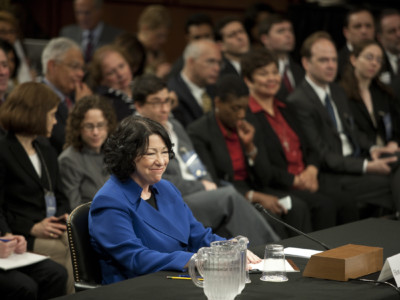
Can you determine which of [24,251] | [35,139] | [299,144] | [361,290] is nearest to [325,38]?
[299,144]

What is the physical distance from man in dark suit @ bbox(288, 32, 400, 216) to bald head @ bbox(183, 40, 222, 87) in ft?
2.12

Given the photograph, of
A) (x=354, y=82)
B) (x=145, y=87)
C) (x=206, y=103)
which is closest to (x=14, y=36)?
(x=206, y=103)

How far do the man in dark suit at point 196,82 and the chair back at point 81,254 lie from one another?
2650 millimetres

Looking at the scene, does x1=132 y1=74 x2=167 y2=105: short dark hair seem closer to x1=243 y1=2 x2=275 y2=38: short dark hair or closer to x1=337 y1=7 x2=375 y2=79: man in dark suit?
x1=337 y1=7 x2=375 y2=79: man in dark suit

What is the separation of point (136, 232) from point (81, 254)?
213 millimetres

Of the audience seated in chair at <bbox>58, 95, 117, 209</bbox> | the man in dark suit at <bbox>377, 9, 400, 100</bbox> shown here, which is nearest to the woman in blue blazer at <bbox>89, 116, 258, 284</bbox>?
the audience seated in chair at <bbox>58, 95, 117, 209</bbox>

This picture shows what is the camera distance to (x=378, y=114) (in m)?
5.84

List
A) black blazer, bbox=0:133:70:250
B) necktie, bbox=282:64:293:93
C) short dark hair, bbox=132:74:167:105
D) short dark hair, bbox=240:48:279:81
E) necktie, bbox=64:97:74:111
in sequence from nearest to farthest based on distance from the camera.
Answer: black blazer, bbox=0:133:70:250 < short dark hair, bbox=132:74:167:105 < necktie, bbox=64:97:74:111 < short dark hair, bbox=240:48:279:81 < necktie, bbox=282:64:293:93

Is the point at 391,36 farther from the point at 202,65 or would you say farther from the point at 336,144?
the point at 202,65

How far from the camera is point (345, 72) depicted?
19.5 feet

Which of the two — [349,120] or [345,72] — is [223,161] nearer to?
[349,120]

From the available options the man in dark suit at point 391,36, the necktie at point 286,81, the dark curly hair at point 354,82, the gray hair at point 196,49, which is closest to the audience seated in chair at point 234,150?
the gray hair at point 196,49

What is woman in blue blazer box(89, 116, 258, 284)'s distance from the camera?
2393mm

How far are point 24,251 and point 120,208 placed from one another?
3.07 ft
